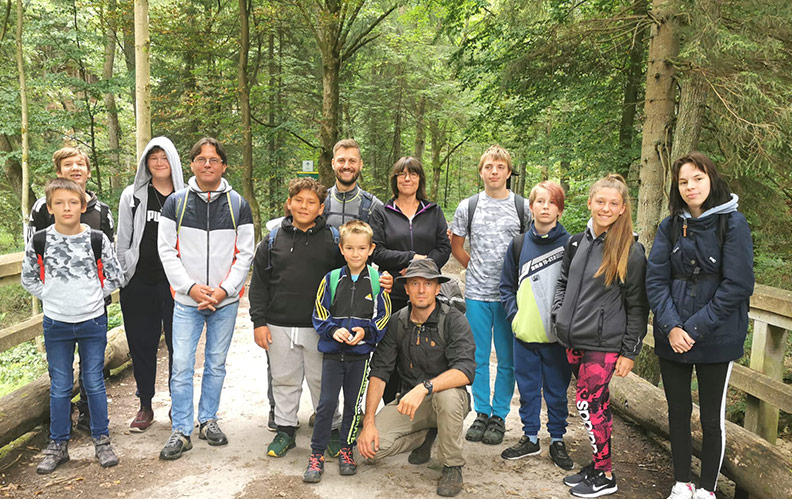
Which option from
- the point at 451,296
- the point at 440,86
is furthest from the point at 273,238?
the point at 440,86

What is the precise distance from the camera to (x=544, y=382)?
406 cm

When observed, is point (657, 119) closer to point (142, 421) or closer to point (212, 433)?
point (212, 433)

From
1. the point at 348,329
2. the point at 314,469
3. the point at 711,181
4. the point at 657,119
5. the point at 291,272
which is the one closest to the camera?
the point at 711,181

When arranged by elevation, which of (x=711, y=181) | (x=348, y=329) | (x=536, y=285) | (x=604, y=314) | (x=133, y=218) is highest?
(x=711, y=181)

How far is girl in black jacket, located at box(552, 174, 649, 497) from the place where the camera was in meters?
3.41

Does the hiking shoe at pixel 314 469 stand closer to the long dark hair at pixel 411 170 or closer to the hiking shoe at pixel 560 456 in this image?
the hiking shoe at pixel 560 456

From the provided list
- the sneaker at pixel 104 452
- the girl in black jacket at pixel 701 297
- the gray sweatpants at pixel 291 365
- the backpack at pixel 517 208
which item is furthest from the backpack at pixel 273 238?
the girl in black jacket at pixel 701 297

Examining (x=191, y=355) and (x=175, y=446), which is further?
(x=191, y=355)

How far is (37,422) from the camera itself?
411 centimetres

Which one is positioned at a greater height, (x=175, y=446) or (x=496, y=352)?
(x=496, y=352)

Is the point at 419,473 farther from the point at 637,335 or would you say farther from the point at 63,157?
the point at 63,157

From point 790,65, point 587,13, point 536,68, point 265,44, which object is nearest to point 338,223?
point 790,65

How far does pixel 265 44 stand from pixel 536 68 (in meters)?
10.9

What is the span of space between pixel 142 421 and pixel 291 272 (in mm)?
1942
